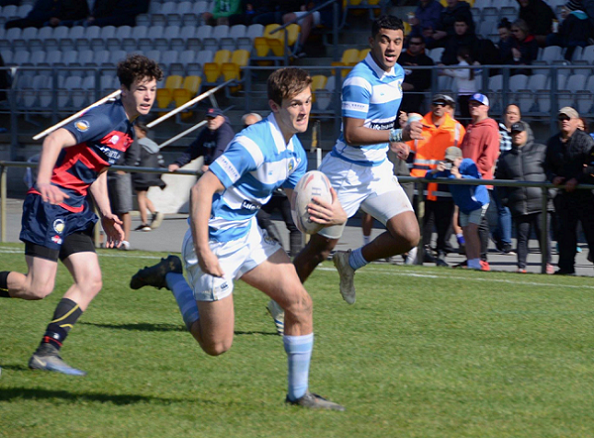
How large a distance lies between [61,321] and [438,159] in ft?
20.9

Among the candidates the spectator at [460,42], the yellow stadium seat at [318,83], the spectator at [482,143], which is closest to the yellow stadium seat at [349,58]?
the yellow stadium seat at [318,83]

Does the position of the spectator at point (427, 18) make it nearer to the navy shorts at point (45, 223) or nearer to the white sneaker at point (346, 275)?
the white sneaker at point (346, 275)

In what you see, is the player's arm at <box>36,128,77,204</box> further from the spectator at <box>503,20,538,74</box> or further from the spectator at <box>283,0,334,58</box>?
the spectator at <box>283,0,334,58</box>

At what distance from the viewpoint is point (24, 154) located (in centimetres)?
1956

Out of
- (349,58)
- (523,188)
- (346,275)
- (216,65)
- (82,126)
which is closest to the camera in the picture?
(82,126)

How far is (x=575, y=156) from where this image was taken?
1021 centimetres

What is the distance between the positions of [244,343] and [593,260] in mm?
5186

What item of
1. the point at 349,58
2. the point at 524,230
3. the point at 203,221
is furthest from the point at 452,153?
the point at 349,58

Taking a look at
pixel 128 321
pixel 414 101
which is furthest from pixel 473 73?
pixel 128 321

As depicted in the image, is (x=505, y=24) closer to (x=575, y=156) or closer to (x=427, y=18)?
(x=427, y=18)

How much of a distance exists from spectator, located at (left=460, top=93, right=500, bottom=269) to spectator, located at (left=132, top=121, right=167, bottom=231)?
409 centimetres

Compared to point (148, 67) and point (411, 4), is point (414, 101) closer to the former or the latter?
point (411, 4)

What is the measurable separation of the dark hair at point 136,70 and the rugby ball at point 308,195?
1.23 m

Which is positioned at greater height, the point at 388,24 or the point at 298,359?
the point at 388,24
